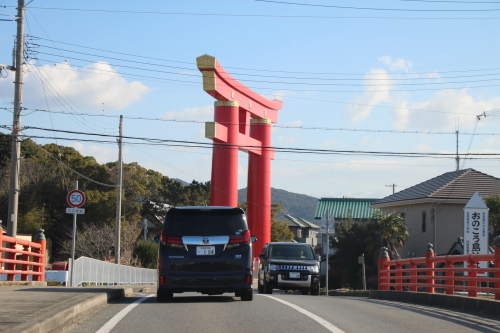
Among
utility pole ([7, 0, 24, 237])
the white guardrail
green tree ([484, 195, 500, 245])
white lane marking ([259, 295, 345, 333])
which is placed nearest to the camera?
white lane marking ([259, 295, 345, 333])

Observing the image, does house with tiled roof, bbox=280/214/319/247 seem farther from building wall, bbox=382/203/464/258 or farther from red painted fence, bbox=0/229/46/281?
red painted fence, bbox=0/229/46/281

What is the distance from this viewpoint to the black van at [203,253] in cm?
1338

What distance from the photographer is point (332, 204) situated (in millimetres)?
87625

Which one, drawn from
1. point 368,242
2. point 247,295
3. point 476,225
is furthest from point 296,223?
point 247,295

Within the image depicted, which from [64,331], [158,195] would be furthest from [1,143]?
[64,331]

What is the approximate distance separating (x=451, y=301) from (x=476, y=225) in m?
12.9

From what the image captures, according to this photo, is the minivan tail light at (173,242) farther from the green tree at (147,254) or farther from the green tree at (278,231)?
the green tree at (278,231)

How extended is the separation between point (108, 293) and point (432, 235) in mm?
34207

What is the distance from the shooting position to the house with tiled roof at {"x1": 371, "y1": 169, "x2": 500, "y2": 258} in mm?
44406

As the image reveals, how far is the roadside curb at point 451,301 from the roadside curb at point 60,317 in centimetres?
720

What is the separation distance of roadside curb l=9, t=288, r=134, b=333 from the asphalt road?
0.16 metres

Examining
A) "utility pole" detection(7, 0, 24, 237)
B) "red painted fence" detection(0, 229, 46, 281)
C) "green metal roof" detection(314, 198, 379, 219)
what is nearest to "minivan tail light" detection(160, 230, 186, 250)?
"red painted fence" detection(0, 229, 46, 281)

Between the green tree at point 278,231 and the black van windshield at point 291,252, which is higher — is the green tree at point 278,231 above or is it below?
above

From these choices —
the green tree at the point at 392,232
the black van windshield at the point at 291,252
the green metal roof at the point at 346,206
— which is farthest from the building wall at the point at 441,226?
the green metal roof at the point at 346,206
